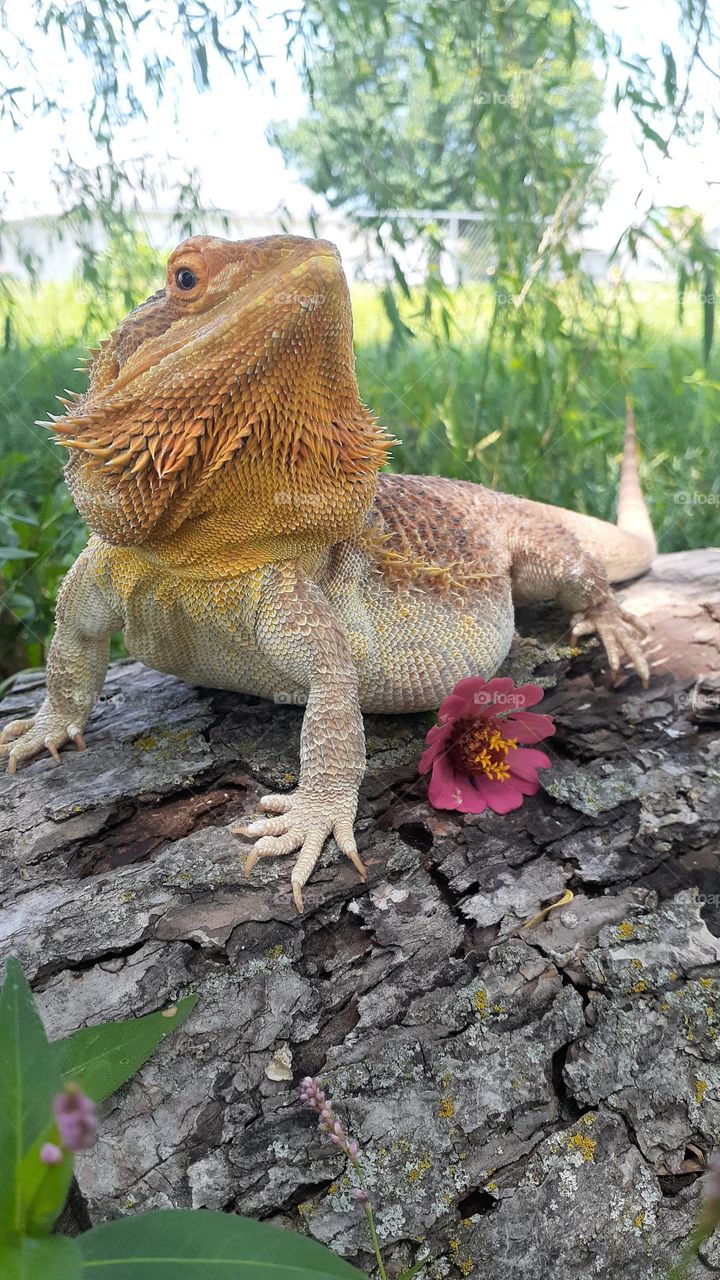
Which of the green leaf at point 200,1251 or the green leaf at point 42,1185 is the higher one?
the green leaf at point 42,1185

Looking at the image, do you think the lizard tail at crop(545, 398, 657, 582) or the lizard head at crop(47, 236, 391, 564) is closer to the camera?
the lizard head at crop(47, 236, 391, 564)

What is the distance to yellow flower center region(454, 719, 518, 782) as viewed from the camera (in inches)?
87.9

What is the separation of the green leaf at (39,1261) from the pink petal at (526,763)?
1.47 m

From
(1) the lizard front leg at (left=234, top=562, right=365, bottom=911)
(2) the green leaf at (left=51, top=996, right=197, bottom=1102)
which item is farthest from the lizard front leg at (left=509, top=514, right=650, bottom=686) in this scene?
(2) the green leaf at (left=51, top=996, right=197, bottom=1102)

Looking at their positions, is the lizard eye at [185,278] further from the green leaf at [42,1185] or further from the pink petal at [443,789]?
the green leaf at [42,1185]

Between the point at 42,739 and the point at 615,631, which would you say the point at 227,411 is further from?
the point at 615,631

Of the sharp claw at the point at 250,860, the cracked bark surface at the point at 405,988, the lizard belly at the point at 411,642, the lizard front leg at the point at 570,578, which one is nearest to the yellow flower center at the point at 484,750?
the cracked bark surface at the point at 405,988

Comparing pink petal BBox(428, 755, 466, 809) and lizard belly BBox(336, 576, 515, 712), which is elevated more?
lizard belly BBox(336, 576, 515, 712)

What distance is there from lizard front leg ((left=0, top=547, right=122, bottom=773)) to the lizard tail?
171 centimetres

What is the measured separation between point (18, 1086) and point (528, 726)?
1.44 metres

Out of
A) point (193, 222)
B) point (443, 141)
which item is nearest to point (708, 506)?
point (443, 141)

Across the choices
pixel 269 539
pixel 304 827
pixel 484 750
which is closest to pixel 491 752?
pixel 484 750

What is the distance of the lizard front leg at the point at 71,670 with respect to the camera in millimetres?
2365

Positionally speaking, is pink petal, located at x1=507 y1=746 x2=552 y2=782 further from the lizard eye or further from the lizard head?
the lizard eye
